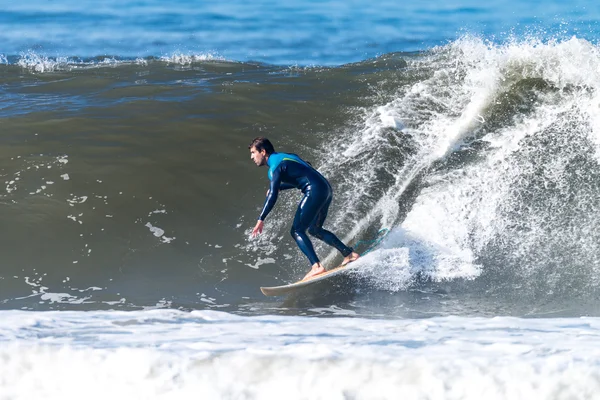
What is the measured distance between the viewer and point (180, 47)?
81.9 feet

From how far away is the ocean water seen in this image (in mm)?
4766

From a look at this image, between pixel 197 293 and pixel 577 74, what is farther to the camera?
pixel 577 74

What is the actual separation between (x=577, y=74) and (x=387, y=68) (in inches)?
185

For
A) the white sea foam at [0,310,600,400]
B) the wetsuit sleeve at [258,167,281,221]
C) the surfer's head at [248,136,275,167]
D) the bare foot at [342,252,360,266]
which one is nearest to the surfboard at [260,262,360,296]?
the bare foot at [342,252,360,266]

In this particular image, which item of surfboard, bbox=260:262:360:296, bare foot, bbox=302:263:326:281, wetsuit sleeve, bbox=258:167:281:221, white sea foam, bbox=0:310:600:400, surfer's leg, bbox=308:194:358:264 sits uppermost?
wetsuit sleeve, bbox=258:167:281:221

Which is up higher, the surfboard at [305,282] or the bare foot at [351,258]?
the bare foot at [351,258]

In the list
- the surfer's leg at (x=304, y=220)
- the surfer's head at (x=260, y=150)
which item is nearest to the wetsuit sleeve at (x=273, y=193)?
the surfer's head at (x=260, y=150)

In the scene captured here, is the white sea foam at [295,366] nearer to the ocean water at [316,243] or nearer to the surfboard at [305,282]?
the ocean water at [316,243]

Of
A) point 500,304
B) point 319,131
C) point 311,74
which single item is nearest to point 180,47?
point 311,74

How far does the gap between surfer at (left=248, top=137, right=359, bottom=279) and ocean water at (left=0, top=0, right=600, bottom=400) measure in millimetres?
331

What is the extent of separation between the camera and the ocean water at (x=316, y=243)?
4.77m

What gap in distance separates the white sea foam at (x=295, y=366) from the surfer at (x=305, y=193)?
9.59 ft

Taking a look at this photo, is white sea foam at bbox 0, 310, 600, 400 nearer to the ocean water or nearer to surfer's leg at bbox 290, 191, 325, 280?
the ocean water

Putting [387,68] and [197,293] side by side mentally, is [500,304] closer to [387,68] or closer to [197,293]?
[197,293]
